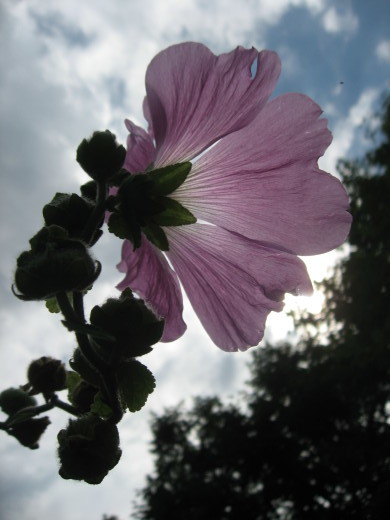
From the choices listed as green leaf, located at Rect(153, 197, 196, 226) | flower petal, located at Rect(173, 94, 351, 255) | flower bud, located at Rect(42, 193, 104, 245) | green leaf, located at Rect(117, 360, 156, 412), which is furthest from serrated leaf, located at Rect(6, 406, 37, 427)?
flower petal, located at Rect(173, 94, 351, 255)

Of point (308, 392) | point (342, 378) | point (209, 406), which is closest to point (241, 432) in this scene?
point (209, 406)

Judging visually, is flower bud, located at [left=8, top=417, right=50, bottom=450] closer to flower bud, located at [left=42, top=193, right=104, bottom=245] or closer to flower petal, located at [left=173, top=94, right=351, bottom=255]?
flower bud, located at [left=42, top=193, right=104, bottom=245]

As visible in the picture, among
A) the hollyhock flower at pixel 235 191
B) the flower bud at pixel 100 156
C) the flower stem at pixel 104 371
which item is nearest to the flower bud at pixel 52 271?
the flower stem at pixel 104 371

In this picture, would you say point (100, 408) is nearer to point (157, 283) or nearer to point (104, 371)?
point (104, 371)

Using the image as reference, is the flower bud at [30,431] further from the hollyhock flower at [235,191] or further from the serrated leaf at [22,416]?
the hollyhock flower at [235,191]

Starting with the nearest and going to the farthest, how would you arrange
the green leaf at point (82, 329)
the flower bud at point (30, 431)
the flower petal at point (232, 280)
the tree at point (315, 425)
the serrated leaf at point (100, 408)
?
1. the green leaf at point (82, 329)
2. the serrated leaf at point (100, 408)
3. the flower bud at point (30, 431)
4. the flower petal at point (232, 280)
5. the tree at point (315, 425)

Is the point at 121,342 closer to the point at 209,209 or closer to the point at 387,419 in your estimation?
the point at 209,209

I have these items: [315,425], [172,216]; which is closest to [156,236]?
[172,216]
